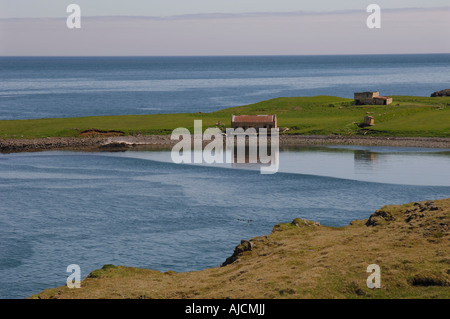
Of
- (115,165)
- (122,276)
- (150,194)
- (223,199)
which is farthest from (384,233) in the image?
(115,165)

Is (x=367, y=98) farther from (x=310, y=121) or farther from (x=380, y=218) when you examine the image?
(x=380, y=218)

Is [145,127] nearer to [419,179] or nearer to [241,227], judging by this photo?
[419,179]

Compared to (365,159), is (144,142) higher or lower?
higher

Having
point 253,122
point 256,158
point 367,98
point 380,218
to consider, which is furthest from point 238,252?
point 367,98

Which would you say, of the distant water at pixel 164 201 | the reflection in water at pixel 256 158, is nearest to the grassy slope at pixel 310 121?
the distant water at pixel 164 201

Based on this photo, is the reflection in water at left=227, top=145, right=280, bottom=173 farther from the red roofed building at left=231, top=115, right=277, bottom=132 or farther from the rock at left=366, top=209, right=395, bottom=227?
the rock at left=366, top=209, right=395, bottom=227

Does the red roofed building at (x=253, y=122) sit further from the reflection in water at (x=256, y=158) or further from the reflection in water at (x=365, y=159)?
Result: the reflection in water at (x=365, y=159)

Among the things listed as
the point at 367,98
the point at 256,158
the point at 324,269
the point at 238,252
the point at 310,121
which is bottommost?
the point at 238,252
